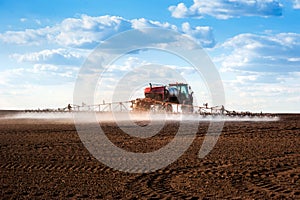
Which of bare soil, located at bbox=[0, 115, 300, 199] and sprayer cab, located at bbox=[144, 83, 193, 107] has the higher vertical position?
sprayer cab, located at bbox=[144, 83, 193, 107]

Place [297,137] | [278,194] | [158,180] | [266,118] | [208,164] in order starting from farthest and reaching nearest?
1. [266,118]
2. [297,137]
3. [208,164]
4. [158,180]
5. [278,194]

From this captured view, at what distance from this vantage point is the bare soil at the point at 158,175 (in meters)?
10.3

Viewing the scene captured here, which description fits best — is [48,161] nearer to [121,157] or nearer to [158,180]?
[121,157]

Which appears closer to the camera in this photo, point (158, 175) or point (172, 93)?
point (158, 175)

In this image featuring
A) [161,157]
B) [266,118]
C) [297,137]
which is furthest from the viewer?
[266,118]

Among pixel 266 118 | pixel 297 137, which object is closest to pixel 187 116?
pixel 266 118

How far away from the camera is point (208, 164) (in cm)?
1432

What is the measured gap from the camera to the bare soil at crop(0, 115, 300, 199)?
10.3m

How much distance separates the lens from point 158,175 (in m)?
12.5

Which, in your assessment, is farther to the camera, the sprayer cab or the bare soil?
the sprayer cab

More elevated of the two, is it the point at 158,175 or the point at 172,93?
the point at 172,93

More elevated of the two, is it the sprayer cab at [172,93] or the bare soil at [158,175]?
the sprayer cab at [172,93]

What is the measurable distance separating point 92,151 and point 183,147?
379 centimetres

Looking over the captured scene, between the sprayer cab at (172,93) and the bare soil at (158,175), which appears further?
the sprayer cab at (172,93)
